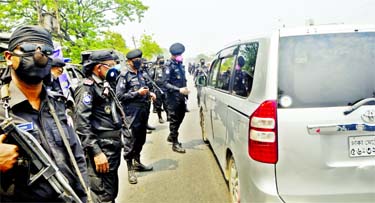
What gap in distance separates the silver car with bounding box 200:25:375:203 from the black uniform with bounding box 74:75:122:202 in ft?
4.50

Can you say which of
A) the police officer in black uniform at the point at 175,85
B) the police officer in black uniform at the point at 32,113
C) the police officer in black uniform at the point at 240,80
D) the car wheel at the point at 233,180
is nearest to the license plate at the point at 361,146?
the police officer in black uniform at the point at 240,80

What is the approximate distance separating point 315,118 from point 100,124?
1909 millimetres

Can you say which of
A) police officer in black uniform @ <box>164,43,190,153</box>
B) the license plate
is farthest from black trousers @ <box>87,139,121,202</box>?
police officer in black uniform @ <box>164,43,190,153</box>

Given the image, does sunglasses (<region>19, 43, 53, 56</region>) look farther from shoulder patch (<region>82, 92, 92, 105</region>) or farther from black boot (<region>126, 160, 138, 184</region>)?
black boot (<region>126, 160, 138, 184</region>)

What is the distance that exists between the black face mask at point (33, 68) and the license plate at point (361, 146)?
1964 millimetres

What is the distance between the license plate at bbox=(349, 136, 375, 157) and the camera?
2.10m

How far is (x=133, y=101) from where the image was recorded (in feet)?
14.9

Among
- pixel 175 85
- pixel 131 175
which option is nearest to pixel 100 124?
pixel 131 175

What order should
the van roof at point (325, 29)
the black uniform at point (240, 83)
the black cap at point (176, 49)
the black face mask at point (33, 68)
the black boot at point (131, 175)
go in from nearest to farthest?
the black face mask at point (33, 68), the van roof at point (325, 29), the black uniform at point (240, 83), the black boot at point (131, 175), the black cap at point (176, 49)

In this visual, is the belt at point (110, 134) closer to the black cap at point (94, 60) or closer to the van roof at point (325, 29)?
the black cap at point (94, 60)

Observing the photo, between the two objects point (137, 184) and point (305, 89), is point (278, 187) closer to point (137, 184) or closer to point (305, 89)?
point (305, 89)

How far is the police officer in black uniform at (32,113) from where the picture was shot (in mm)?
1484

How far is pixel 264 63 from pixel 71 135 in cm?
143

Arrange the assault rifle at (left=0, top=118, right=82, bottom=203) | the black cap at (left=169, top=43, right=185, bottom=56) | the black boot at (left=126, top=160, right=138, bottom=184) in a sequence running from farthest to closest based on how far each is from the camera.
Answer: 1. the black cap at (left=169, top=43, right=185, bottom=56)
2. the black boot at (left=126, top=160, right=138, bottom=184)
3. the assault rifle at (left=0, top=118, right=82, bottom=203)
